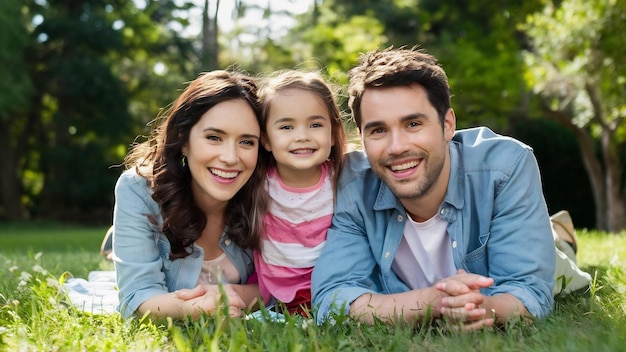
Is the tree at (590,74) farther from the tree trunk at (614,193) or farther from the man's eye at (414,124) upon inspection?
the man's eye at (414,124)

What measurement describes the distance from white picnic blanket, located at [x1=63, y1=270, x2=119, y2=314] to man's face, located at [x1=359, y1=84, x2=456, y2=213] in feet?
5.36

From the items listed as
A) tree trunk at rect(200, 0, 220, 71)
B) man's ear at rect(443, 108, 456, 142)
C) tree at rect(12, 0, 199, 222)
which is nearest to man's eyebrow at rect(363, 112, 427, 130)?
man's ear at rect(443, 108, 456, 142)

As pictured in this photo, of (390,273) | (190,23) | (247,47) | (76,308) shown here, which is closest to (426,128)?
(390,273)

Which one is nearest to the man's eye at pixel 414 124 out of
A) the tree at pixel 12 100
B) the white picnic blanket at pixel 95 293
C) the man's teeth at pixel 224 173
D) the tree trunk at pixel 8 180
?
the man's teeth at pixel 224 173

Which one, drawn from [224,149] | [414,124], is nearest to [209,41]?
[224,149]

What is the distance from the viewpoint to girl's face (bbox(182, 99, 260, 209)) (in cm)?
371

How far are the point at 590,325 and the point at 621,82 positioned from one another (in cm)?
1111

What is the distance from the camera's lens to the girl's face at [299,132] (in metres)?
3.83

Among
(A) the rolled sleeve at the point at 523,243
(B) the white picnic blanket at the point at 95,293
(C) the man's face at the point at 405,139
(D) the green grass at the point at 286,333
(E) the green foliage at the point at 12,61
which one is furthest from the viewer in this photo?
(E) the green foliage at the point at 12,61

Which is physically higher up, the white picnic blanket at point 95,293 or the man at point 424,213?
the man at point 424,213

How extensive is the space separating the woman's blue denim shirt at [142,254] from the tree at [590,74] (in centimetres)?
971

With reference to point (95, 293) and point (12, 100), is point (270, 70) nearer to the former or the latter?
point (12, 100)

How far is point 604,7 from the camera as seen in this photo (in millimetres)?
11367

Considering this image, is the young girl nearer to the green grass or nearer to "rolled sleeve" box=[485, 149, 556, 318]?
the green grass
